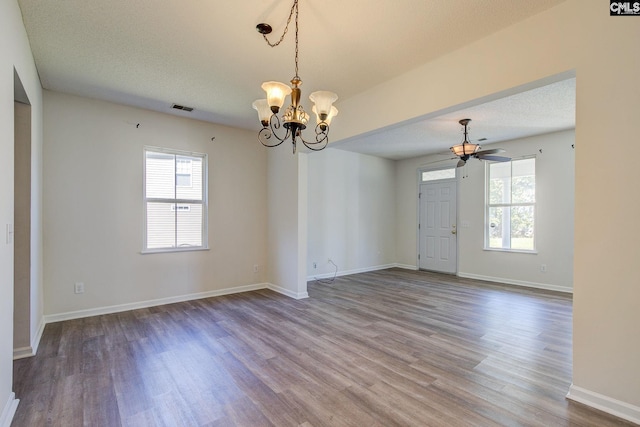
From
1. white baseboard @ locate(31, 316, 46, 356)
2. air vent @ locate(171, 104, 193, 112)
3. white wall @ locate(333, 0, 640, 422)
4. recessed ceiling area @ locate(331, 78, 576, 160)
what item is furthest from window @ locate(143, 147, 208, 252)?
white wall @ locate(333, 0, 640, 422)

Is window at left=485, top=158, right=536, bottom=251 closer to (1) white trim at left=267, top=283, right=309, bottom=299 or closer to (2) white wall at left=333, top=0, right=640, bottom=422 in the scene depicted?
(1) white trim at left=267, top=283, right=309, bottom=299

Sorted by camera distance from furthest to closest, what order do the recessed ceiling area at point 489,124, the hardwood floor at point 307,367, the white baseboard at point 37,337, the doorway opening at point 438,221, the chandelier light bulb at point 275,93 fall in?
the doorway opening at point 438,221, the recessed ceiling area at point 489,124, the white baseboard at point 37,337, the chandelier light bulb at point 275,93, the hardwood floor at point 307,367

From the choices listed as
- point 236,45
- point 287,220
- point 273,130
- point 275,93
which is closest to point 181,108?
point 273,130

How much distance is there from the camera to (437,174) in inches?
273

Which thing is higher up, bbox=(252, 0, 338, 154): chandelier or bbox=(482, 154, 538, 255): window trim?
bbox=(252, 0, 338, 154): chandelier

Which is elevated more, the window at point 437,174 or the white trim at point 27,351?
the window at point 437,174

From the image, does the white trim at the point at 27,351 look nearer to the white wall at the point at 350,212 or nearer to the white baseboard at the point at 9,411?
the white baseboard at the point at 9,411

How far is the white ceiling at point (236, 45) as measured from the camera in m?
2.18

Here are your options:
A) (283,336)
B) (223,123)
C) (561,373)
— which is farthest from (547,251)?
(223,123)

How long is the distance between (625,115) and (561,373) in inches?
78.4

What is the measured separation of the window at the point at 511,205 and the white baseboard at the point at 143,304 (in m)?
4.56

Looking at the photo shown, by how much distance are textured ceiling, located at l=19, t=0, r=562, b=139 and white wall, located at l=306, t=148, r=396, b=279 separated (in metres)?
2.70

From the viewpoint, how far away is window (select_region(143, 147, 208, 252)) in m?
4.28

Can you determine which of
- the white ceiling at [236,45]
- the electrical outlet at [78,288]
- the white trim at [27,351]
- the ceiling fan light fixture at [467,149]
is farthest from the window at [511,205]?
the white trim at [27,351]
